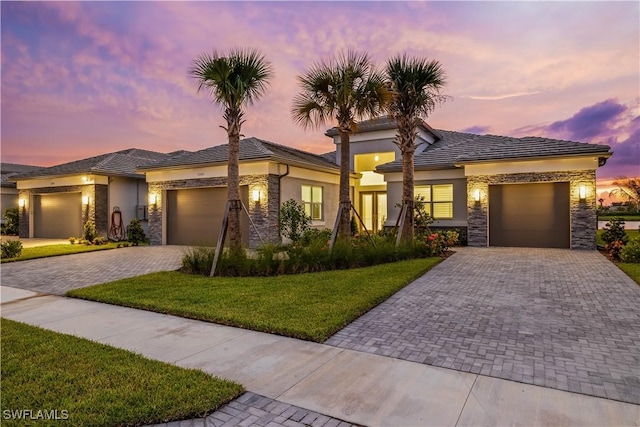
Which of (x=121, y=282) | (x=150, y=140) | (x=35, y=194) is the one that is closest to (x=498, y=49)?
(x=121, y=282)

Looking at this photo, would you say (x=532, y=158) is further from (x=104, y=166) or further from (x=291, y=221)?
(x=104, y=166)

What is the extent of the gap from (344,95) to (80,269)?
9104 mm

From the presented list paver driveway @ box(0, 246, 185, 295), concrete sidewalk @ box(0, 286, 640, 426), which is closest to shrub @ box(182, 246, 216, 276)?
paver driveway @ box(0, 246, 185, 295)

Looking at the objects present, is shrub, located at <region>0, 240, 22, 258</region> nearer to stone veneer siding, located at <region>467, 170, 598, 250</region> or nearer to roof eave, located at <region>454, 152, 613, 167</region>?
roof eave, located at <region>454, 152, 613, 167</region>

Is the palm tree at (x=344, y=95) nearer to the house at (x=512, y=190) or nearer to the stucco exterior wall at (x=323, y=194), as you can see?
the stucco exterior wall at (x=323, y=194)

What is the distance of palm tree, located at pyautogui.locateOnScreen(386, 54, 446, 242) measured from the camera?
465 inches

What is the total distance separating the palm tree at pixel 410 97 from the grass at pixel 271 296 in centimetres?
376

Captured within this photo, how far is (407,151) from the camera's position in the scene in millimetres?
12430

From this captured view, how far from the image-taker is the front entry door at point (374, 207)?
66.3ft

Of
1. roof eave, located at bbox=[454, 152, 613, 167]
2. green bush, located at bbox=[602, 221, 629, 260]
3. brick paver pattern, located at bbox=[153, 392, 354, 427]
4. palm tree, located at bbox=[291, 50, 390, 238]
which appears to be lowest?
brick paver pattern, located at bbox=[153, 392, 354, 427]

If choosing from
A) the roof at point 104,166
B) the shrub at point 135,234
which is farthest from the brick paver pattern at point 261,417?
the roof at point 104,166

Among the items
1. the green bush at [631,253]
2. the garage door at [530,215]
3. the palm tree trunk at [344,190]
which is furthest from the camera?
the garage door at [530,215]

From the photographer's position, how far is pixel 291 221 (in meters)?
14.7

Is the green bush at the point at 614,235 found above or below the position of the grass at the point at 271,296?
above
